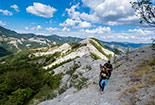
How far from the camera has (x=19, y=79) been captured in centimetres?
5097

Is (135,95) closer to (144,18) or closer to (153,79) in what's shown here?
(153,79)

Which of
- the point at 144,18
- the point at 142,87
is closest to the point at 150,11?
the point at 144,18

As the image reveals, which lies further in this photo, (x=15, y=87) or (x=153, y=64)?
(x=15, y=87)

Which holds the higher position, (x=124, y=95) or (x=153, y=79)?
(x=153, y=79)

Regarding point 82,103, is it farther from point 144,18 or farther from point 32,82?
point 32,82

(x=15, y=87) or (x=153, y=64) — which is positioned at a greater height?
(x=153, y=64)

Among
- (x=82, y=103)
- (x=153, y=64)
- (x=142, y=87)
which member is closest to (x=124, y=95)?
(x=142, y=87)

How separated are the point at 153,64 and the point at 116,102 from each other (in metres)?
8.46

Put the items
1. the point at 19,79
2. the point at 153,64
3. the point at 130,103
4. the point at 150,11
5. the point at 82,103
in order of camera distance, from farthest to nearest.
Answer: the point at 19,79
the point at 153,64
the point at 82,103
the point at 150,11
the point at 130,103

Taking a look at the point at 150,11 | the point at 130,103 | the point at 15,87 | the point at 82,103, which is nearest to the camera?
the point at 130,103

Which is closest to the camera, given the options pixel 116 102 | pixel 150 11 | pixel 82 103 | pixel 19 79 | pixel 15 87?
pixel 116 102

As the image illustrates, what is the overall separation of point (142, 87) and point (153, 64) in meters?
5.55

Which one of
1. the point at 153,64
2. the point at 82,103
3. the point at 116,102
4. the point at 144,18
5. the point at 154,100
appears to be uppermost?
the point at 144,18

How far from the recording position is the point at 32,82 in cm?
5366
